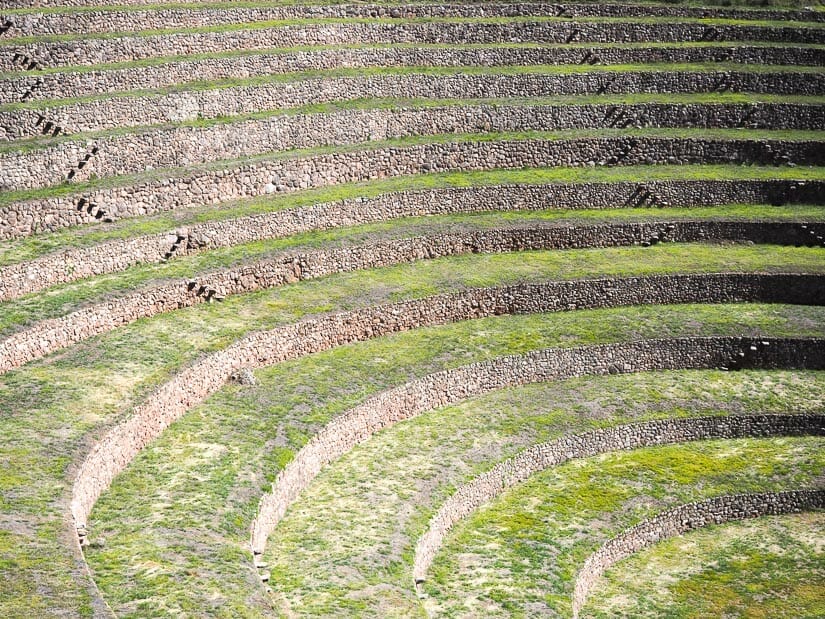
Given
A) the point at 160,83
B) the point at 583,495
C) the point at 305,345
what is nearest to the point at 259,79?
the point at 160,83

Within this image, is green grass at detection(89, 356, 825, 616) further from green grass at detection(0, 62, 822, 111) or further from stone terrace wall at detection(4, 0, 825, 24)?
stone terrace wall at detection(4, 0, 825, 24)

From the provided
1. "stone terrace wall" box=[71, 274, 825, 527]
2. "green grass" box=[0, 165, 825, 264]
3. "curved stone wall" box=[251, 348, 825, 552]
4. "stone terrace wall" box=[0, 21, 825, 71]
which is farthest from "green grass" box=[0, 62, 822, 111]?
"curved stone wall" box=[251, 348, 825, 552]

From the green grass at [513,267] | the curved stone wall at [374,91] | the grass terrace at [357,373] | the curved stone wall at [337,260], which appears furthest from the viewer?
the curved stone wall at [374,91]

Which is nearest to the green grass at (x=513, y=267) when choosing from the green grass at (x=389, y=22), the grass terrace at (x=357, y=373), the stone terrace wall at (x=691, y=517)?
the grass terrace at (x=357, y=373)

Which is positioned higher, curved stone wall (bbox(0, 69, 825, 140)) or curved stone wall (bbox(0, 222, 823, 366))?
curved stone wall (bbox(0, 69, 825, 140))

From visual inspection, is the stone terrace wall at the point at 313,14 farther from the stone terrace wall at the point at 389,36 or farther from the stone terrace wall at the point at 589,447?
the stone terrace wall at the point at 589,447

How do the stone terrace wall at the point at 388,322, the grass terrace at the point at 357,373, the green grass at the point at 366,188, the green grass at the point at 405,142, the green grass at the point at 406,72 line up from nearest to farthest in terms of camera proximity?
the grass terrace at the point at 357,373 → the stone terrace wall at the point at 388,322 → the green grass at the point at 366,188 → the green grass at the point at 405,142 → the green grass at the point at 406,72

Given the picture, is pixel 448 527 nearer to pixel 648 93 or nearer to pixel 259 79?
pixel 259 79
